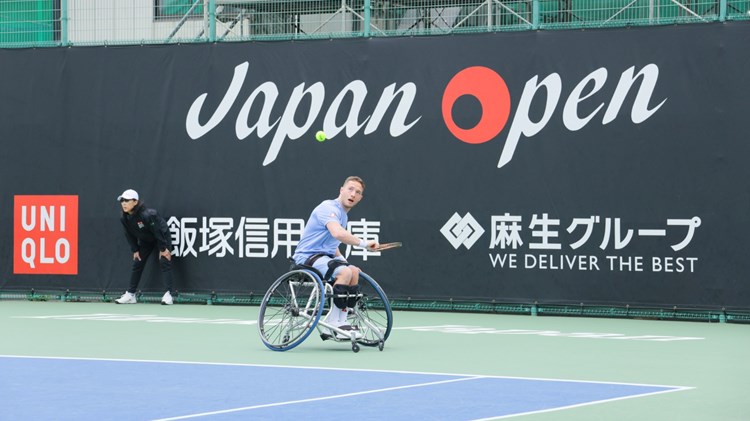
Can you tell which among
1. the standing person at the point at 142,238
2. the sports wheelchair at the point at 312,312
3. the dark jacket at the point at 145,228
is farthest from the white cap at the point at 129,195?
the sports wheelchair at the point at 312,312

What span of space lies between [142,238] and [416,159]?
3.67m

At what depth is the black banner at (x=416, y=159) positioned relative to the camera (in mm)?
14367

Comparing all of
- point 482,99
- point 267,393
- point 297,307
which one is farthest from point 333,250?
point 482,99

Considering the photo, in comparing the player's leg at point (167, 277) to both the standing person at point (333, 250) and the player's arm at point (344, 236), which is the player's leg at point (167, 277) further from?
the player's arm at point (344, 236)

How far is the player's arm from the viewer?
10.5 metres

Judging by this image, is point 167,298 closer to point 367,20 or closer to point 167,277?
point 167,277

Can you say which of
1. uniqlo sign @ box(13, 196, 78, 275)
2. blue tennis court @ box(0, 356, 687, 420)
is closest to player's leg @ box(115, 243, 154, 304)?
uniqlo sign @ box(13, 196, 78, 275)

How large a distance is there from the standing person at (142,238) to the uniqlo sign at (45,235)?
879 mm

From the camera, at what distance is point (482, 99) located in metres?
15.3

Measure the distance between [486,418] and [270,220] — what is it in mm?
9260

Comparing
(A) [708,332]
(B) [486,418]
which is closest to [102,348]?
(B) [486,418]

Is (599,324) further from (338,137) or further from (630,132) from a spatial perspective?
(338,137)

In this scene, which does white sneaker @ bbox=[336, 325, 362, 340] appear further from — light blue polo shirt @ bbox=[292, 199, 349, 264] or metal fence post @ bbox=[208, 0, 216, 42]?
metal fence post @ bbox=[208, 0, 216, 42]

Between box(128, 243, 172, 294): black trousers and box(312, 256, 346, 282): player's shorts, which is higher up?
box(312, 256, 346, 282): player's shorts
